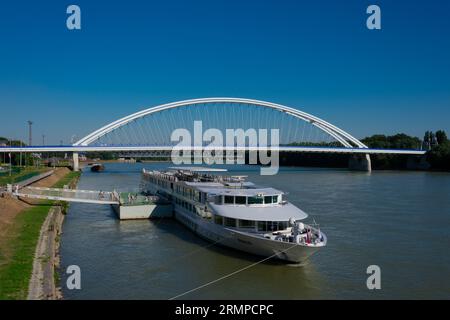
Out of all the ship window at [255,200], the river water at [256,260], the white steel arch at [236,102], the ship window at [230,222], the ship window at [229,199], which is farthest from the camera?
the white steel arch at [236,102]

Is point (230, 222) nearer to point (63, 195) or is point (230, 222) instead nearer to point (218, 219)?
point (218, 219)

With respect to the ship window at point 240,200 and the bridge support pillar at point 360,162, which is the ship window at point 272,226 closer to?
the ship window at point 240,200

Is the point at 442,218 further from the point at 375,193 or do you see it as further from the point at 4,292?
the point at 4,292

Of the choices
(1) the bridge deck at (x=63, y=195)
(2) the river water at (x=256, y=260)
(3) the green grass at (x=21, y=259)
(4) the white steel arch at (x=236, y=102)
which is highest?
(4) the white steel arch at (x=236, y=102)

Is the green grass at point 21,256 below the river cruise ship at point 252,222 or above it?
below

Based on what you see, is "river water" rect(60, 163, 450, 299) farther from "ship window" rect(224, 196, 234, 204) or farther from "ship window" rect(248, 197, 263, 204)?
"ship window" rect(248, 197, 263, 204)

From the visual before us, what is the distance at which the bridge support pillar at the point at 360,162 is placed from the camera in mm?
88600

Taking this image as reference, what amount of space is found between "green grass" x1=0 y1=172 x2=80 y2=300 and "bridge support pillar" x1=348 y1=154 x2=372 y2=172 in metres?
74.4

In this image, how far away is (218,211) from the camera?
18109 mm

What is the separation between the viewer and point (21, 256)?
49.7 ft

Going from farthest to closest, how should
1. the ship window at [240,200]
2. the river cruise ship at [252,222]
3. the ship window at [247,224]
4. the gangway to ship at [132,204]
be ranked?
the gangway to ship at [132,204] < the ship window at [240,200] < the ship window at [247,224] < the river cruise ship at [252,222]

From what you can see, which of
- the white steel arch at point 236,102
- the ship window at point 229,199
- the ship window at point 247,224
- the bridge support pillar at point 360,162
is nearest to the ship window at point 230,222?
the ship window at point 247,224

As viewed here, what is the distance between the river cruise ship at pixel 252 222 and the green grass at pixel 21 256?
23.9ft
